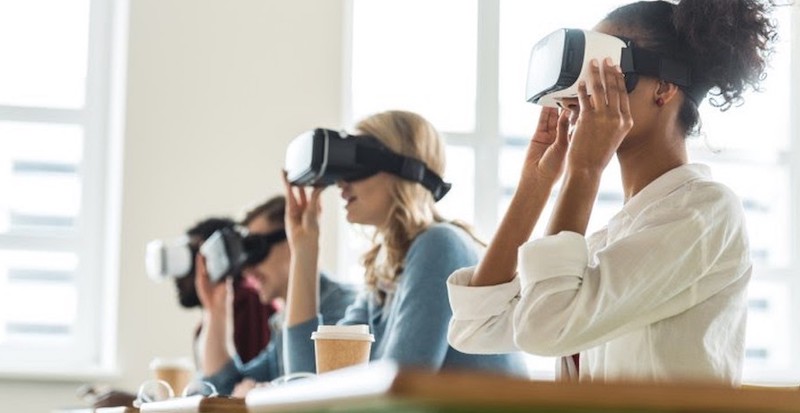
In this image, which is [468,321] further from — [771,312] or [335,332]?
[771,312]

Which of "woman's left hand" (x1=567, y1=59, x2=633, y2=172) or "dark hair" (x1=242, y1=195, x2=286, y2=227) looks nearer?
"woman's left hand" (x1=567, y1=59, x2=633, y2=172)

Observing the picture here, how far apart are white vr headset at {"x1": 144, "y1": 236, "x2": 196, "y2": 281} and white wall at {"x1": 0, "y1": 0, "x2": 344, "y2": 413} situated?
762 mm

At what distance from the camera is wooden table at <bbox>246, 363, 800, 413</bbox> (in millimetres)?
889

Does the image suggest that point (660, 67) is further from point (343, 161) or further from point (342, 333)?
point (343, 161)

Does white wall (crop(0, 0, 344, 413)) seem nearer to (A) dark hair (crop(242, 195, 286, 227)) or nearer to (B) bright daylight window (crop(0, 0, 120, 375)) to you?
(B) bright daylight window (crop(0, 0, 120, 375))

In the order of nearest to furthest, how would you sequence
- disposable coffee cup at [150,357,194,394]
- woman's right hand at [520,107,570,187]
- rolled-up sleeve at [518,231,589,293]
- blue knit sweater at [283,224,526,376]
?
rolled-up sleeve at [518,231,589,293], woman's right hand at [520,107,570,187], blue knit sweater at [283,224,526,376], disposable coffee cup at [150,357,194,394]

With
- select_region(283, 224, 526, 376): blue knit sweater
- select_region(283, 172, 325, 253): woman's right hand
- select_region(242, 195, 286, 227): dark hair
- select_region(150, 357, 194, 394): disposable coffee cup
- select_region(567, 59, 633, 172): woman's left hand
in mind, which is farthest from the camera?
select_region(242, 195, 286, 227): dark hair

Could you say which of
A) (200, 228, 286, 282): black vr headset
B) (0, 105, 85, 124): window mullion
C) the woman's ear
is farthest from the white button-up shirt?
(0, 105, 85, 124): window mullion

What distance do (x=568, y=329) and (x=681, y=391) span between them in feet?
2.30

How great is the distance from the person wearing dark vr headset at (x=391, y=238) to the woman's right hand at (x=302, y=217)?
18mm

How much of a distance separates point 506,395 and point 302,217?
7.40 feet

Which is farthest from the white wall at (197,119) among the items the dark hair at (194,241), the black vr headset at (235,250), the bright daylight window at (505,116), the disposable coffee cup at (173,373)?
the disposable coffee cup at (173,373)

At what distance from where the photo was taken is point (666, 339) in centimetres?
172

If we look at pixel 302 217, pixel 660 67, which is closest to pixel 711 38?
pixel 660 67
